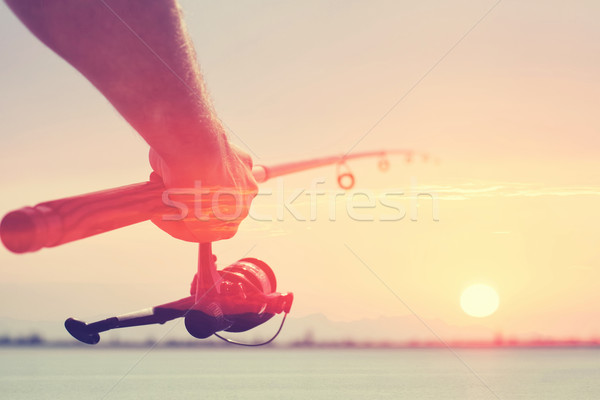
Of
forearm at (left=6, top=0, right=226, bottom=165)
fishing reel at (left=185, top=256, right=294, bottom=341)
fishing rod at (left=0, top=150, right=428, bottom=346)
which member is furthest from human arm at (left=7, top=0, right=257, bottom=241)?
fishing reel at (left=185, top=256, right=294, bottom=341)

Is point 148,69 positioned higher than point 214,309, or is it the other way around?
point 148,69

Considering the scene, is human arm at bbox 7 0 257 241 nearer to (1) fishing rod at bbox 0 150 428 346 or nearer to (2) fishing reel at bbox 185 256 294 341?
(1) fishing rod at bbox 0 150 428 346

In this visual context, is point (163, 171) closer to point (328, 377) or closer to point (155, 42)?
point (155, 42)

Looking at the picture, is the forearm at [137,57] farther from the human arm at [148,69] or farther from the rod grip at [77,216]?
the rod grip at [77,216]

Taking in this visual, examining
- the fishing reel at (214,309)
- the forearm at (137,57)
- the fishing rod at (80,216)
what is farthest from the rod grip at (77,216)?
the fishing reel at (214,309)

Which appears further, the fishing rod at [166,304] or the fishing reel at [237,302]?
the fishing reel at [237,302]

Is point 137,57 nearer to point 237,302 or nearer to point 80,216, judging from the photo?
point 80,216

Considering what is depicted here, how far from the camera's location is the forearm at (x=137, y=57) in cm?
110

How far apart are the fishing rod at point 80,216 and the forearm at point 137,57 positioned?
157 millimetres

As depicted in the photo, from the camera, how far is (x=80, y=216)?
1.28 metres

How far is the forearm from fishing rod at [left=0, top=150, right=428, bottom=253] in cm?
16

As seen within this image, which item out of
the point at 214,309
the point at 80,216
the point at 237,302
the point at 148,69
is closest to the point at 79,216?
the point at 80,216

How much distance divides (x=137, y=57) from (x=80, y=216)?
1.07ft

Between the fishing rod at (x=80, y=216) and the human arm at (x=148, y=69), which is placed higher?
the human arm at (x=148, y=69)
